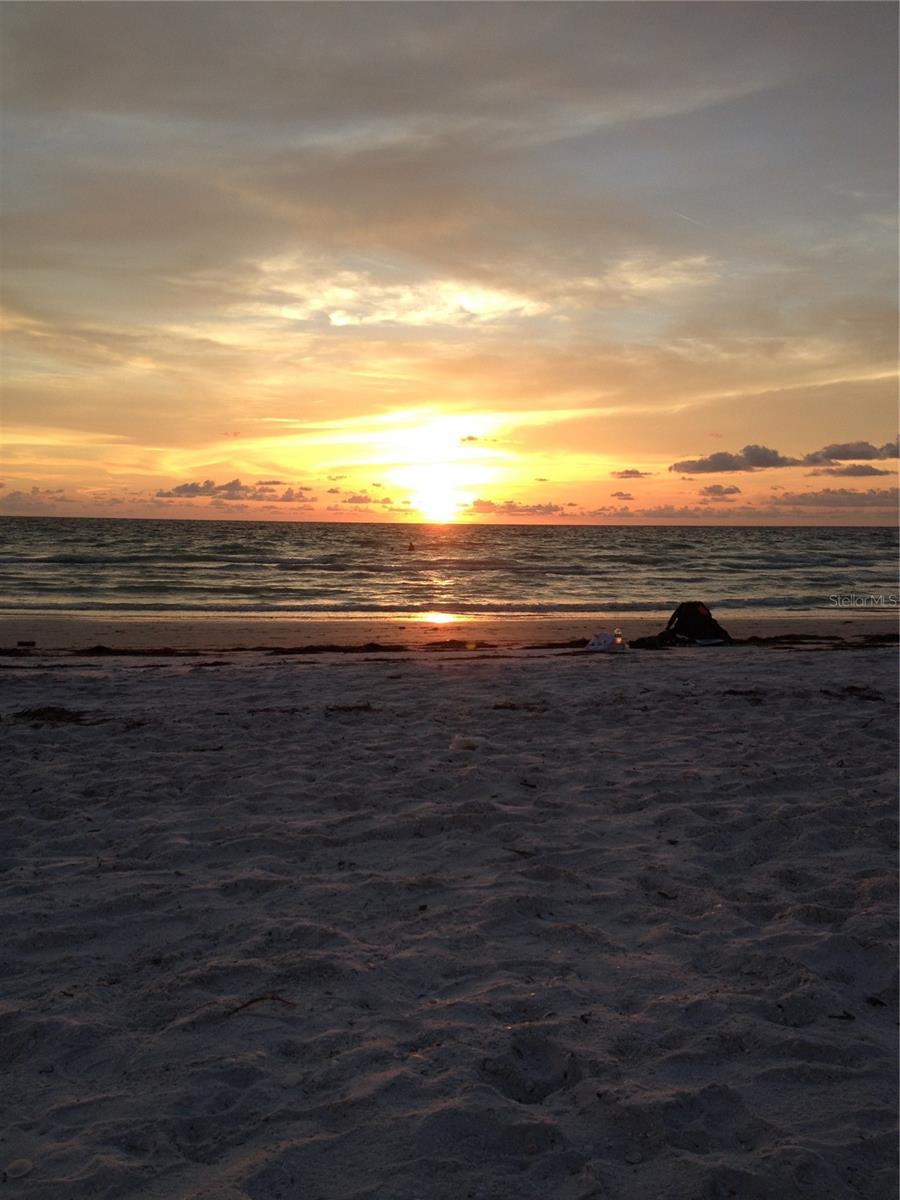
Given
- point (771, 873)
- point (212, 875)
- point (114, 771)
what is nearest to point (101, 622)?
point (114, 771)

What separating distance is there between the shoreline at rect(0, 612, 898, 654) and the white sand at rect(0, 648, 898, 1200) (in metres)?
9.34

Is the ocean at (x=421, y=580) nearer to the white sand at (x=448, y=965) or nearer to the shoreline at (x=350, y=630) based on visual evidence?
the shoreline at (x=350, y=630)

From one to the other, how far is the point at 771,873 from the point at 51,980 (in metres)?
3.80


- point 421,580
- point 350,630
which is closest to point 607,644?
point 350,630

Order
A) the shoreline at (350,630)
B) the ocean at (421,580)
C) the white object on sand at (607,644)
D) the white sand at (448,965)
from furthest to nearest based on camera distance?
the ocean at (421,580), the shoreline at (350,630), the white object on sand at (607,644), the white sand at (448,965)

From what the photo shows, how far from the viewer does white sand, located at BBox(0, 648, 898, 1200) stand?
9.56 ft

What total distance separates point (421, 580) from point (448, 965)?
3469 centimetres

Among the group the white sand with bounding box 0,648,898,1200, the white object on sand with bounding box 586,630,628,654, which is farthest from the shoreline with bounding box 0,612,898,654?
the white sand with bounding box 0,648,898,1200

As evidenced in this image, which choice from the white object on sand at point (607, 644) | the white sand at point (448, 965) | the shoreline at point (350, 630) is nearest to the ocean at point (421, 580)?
the shoreline at point (350, 630)

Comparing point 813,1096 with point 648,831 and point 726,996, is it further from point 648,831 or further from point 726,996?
point 648,831

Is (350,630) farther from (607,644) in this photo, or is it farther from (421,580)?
(421,580)

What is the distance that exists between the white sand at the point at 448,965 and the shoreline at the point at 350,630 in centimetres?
934

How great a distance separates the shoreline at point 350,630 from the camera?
17.3m

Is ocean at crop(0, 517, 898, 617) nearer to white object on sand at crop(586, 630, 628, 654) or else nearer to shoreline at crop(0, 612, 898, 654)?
shoreline at crop(0, 612, 898, 654)
